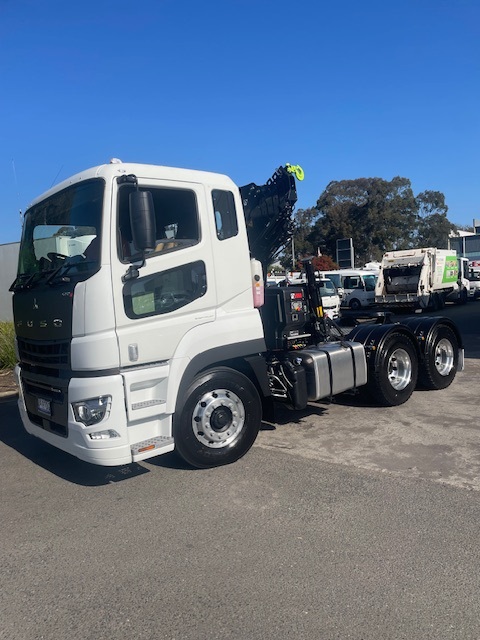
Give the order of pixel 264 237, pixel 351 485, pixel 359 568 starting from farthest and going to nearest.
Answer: pixel 264 237, pixel 351 485, pixel 359 568

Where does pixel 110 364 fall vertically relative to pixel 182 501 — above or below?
above

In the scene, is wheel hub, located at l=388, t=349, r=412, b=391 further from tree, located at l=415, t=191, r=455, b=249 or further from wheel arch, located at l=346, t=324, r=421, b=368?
tree, located at l=415, t=191, r=455, b=249

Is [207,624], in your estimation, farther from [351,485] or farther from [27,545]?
[351,485]

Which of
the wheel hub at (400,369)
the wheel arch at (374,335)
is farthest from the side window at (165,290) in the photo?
the wheel hub at (400,369)

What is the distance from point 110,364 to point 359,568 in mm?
2435

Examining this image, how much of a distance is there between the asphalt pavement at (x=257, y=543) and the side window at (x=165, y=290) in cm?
166

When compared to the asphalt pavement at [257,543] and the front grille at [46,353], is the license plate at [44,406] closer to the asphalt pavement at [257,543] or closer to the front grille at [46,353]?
the front grille at [46,353]

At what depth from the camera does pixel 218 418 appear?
518cm

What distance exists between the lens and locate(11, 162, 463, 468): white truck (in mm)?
4410

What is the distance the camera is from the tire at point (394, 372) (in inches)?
277

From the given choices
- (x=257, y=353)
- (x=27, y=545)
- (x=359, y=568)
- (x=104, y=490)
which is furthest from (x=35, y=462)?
(x=359, y=568)

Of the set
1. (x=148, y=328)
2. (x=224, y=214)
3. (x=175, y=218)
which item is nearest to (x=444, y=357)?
(x=224, y=214)

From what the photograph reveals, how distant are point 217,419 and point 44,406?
1633 mm

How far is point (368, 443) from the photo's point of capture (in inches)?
229
